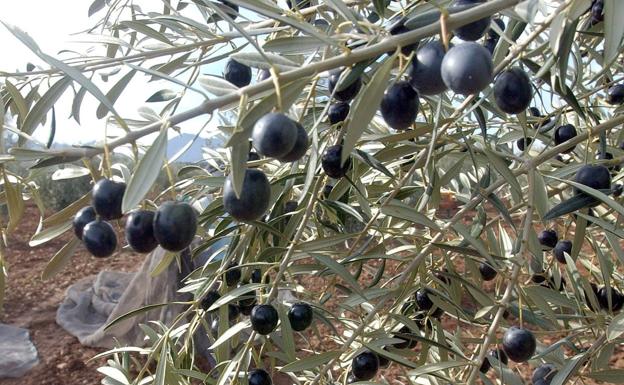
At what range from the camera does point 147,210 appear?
74 cm

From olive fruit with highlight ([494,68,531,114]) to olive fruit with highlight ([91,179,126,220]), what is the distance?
491 mm

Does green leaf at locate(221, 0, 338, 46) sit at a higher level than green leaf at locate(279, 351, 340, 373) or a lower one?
higher

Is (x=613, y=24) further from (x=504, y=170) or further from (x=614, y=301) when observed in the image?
(x=614, y=301)

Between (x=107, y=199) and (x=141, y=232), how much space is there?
6 cm

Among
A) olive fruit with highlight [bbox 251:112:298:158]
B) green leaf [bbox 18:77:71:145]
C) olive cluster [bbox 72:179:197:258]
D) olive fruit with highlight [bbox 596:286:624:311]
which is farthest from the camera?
olive fruit with highlight [bbox 596:286:624:311]

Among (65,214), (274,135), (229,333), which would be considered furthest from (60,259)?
(274,135)

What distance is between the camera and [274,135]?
1.84 feet

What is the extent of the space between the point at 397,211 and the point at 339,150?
0.57ft

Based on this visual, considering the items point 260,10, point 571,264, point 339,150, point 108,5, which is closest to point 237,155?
point 260,10

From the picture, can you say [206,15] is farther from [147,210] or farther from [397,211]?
[147,210]

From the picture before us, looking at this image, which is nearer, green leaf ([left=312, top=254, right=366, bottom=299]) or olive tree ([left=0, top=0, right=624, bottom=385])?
olive tree ([left=0, top=0, right=624, bottom=385])

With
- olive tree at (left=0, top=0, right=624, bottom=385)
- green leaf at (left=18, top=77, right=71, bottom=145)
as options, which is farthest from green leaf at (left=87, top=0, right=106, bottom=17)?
green leaf at (left=18, top=77, right=71, bottom=145)

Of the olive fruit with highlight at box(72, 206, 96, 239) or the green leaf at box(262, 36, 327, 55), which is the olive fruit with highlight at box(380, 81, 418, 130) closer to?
the green leaf at box(262, 36, 327, 55)

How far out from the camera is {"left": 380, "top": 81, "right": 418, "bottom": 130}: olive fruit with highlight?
0.71 metres
